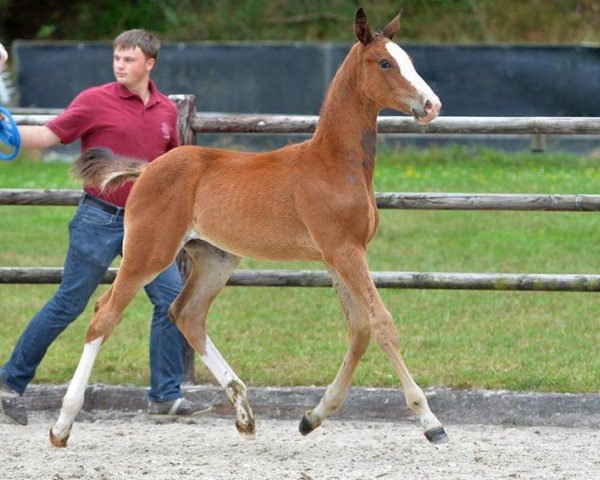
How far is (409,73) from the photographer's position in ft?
14.9

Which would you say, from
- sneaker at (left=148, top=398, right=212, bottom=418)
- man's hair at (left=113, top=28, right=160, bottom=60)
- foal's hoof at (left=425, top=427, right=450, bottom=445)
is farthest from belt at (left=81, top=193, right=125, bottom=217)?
foal's hoof at (left=425, top=427, right=450, bottom=445)

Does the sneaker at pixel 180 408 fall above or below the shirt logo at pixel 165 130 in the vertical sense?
below

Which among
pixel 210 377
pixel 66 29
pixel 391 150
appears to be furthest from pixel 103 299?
pixel 66 29

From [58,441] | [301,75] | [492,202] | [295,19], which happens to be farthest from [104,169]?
[295,19]

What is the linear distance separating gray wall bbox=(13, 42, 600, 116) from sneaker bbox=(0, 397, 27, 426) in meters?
11.8

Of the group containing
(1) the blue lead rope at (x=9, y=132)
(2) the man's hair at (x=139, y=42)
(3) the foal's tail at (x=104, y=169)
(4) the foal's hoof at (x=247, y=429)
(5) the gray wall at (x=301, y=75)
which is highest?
(2) the man's hair at (x=139, y=42)

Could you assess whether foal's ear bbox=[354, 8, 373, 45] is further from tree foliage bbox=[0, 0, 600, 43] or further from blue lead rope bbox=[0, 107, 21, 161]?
tree foliage bbox=[0, 0, 600, 43]

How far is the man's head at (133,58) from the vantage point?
5370 millimetres

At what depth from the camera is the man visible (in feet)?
17.6

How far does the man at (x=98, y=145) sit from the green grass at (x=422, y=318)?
0.78 meters

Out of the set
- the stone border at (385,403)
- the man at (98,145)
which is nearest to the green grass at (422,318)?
the stone border at (385,403)

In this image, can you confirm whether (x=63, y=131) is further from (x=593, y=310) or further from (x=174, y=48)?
(x=174, y=48)

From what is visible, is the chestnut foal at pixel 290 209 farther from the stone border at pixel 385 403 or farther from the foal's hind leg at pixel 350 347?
the stone border at pixel 385 403

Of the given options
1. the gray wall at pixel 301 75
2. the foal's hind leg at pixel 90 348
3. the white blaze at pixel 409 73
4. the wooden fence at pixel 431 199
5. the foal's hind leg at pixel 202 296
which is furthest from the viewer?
the gray wall at pixel 301 75
